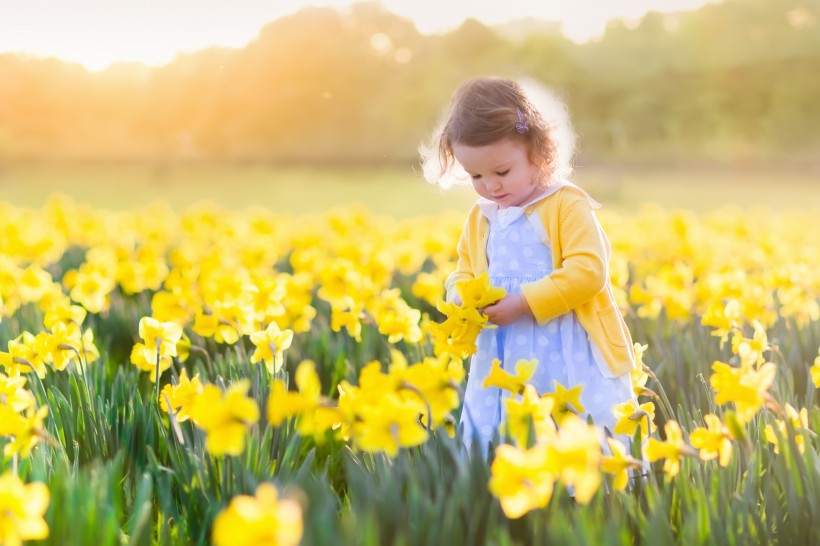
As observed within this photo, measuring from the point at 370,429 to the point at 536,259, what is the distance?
1.09 metres

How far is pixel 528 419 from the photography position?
67.2 inches

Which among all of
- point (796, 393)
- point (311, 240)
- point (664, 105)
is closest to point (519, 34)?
point (664, 105)

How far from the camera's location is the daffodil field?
1.43 m

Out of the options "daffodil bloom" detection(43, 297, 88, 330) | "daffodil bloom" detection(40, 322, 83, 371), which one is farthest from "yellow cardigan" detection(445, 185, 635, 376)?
"daffodil bloom" detection(43, 297, 88, 330)

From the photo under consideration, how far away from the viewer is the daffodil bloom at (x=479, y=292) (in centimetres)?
211

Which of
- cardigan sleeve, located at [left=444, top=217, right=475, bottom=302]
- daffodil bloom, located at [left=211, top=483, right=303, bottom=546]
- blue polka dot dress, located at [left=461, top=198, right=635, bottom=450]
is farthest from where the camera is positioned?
cardigan sleeve, located at [left=444, top=217, right=475, bottom=302]

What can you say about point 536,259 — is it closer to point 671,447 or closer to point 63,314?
point 671,447

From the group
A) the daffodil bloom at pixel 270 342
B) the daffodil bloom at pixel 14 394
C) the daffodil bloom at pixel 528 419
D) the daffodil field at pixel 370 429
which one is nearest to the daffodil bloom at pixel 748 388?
the daffodil field at pixel 370 429

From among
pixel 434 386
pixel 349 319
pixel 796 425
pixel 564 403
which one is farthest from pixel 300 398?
pixel 349 319

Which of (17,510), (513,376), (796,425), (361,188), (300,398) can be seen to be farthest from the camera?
(361,188)

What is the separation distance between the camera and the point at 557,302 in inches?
87.1

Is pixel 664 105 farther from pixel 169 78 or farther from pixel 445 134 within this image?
pixel 445 134

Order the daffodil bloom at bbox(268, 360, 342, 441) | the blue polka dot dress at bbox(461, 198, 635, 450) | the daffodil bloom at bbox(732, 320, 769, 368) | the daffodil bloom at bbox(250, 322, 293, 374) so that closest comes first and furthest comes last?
1. the daffodil bloom at bbox(268, 360, 342, 441)
2. the daffodil bloom at bbox(732, 320, 769, 368)
3. the blue polka dot dress at bbox(461, 198, 635, 450)
4. the daffodil bloom at bbox(250, 322, 293, 374)

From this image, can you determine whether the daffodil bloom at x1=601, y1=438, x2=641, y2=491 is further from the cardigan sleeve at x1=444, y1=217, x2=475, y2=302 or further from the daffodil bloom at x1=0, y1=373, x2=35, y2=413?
the daffodil bloom at x1=0, y1=373, x2=35, y2=413
